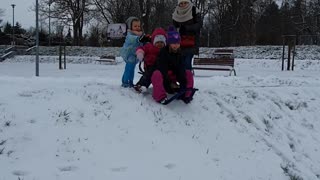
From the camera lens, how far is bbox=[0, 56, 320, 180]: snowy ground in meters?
6.57

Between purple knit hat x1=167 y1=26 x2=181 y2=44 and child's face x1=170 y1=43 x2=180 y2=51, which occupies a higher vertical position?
purple knit hat x1=167 y1=26 x2=181 y2=44

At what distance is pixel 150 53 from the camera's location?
30.9ft

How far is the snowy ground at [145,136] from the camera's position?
657 centimetres

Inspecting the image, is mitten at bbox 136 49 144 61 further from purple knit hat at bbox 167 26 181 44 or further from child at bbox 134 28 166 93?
purple knit hat at bbox 167 26 181 44

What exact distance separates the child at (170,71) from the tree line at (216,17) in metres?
45.1

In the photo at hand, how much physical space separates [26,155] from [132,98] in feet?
8.97

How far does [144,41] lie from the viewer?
380 inches

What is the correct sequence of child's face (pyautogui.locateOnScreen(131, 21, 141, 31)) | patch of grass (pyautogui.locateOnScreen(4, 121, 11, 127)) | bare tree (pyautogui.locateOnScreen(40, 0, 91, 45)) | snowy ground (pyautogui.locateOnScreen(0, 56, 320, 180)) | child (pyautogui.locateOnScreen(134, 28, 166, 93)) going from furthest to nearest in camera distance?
bare tree (pyautogui.locateOnScreen(40, 0, 91, 45))
child's face (pyautogui.locateOnScreen(131, 21, 141, 31))
child (pyautogui.locateOnScreen(134, 28, 166, 93))
patch of grass (pyautogui.locateOnScreen(4, 121, 11, 127))
snowy ground (pyautogui.locateOnScreen(0, 56, 320, 180))

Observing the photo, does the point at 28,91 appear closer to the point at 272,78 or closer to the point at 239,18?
the point at 272,78

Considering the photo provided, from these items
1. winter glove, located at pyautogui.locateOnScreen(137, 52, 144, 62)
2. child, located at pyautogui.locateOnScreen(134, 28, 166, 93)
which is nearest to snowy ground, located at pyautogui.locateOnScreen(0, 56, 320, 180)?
child, located at pyautogui.locateOnScreen(134, 28, 166, 93)

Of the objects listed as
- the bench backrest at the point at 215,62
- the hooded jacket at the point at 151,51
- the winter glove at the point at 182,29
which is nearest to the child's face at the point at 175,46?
the hooded jacket at the point at 151,51

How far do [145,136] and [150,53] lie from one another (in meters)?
2.26

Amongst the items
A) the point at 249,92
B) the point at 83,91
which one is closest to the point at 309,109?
the point at 249,92

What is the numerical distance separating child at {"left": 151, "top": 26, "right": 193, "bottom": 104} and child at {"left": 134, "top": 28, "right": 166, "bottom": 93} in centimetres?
18
